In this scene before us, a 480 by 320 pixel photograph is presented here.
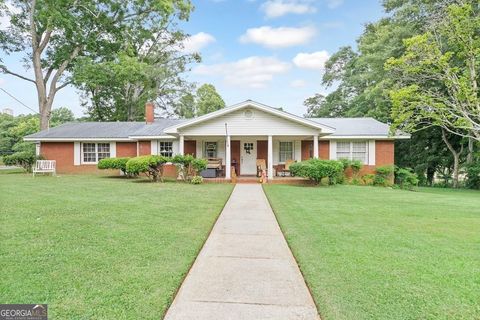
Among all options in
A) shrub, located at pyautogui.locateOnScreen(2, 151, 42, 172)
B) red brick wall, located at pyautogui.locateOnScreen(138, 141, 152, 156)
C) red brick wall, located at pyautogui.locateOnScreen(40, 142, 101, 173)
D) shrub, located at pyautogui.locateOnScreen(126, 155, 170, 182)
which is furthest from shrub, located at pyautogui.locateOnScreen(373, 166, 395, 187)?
shrub, located at pyautogui.locateOnScreen(2, 151, 42, 172)

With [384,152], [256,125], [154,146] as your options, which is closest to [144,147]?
[154,146]

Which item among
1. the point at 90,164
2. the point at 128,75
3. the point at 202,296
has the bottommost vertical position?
the point at 202,296

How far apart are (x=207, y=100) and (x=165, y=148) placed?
23.0 meters

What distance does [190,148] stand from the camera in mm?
18547

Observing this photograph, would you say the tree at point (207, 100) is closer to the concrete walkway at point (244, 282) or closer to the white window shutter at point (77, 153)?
the white window shutter at point (77, 153)

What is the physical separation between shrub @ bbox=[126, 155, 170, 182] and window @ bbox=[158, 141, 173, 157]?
8.91 ft

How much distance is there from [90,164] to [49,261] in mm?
16958

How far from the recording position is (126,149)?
19266 millimetres

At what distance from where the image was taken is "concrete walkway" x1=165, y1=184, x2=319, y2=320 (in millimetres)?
2955

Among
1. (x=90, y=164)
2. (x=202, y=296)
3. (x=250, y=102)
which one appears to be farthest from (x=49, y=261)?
(x=90, y=164)

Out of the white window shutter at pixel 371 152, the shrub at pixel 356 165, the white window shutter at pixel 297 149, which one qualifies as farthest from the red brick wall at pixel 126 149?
the white window shutter at pixel 371 152

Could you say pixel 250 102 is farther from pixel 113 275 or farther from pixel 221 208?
pixel 113 275

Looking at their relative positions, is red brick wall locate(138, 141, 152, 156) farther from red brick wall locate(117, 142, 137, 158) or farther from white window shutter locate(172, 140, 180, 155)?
white window shutter locate(172, 140, 180, 155)

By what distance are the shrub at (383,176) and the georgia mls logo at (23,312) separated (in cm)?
1628
